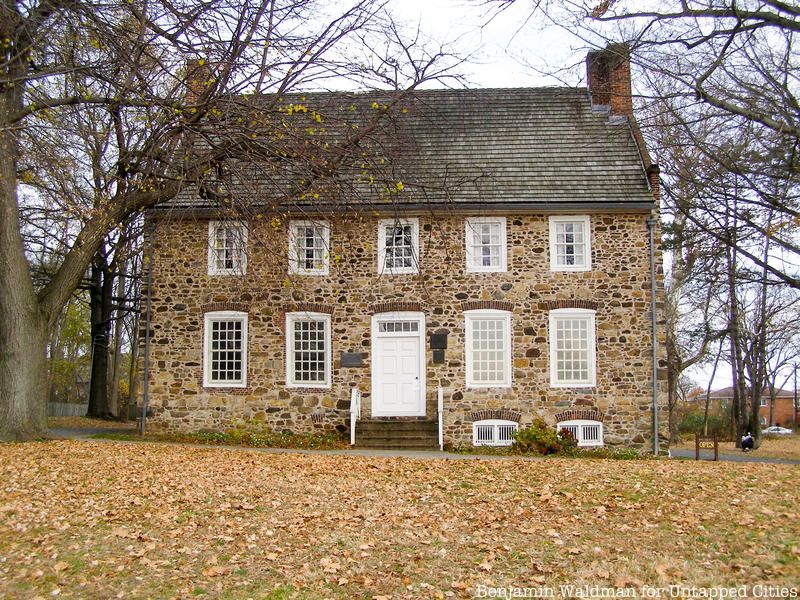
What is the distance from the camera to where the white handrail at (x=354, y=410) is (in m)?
17.7

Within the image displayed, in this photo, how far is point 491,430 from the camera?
18000 mm

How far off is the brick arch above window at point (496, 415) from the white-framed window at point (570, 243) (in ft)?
11.6

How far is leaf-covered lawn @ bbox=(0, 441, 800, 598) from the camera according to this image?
6777mm

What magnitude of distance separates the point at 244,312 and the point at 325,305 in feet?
6.50

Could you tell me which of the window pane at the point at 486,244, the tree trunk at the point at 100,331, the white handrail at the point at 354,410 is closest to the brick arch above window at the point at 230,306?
the white handrail at the point at 354,410

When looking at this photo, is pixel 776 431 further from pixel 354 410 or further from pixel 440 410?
pixel 354 410

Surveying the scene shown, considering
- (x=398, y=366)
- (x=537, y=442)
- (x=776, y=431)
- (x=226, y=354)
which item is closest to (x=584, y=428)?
(x=537, y=442)

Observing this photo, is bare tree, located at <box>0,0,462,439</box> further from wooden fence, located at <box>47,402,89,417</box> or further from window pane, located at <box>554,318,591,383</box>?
wooden fence, located at <box>47,402,89,417</box>

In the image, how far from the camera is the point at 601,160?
19.1 meters

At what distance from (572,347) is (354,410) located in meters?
5.31

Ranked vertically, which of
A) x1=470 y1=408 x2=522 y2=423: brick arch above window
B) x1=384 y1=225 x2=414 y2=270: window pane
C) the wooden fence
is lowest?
the wooden fence

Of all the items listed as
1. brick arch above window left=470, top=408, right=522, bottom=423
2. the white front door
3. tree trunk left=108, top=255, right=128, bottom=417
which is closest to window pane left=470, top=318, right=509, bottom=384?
brick arch above window left=470, top=408, right=522, bottom=423

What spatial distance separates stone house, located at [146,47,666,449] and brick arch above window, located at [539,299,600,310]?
3 cm

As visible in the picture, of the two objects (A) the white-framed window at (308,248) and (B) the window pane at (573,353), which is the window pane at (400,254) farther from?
(B) the window pane at (573,353)
